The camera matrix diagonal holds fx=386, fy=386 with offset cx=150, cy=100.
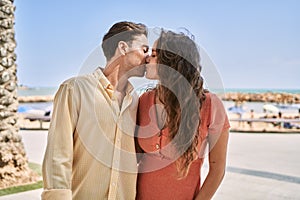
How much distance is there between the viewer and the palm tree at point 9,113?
5.07 meters

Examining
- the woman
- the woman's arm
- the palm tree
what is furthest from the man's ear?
the palm tree

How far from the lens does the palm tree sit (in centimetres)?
507

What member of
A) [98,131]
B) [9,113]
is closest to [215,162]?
[98,131]

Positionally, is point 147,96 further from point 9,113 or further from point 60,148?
point 9,113

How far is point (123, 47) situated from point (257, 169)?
573cm

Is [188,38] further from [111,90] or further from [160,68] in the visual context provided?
[111,90]

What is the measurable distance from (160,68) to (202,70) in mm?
186

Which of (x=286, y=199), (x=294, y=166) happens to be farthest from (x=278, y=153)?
(x=286, y=199)

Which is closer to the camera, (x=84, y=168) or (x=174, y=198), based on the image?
(x=84, y=168)

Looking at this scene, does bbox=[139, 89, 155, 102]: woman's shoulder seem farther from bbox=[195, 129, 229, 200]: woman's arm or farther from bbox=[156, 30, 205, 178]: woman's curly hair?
bbox=[195, 129, 229, 200]: woman's arm

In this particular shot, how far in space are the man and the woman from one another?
0.07 meters

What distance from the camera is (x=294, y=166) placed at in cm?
715

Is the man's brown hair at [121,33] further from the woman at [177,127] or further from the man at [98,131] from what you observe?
the woman at [177,127]

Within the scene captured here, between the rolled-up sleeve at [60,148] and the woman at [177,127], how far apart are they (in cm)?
31
